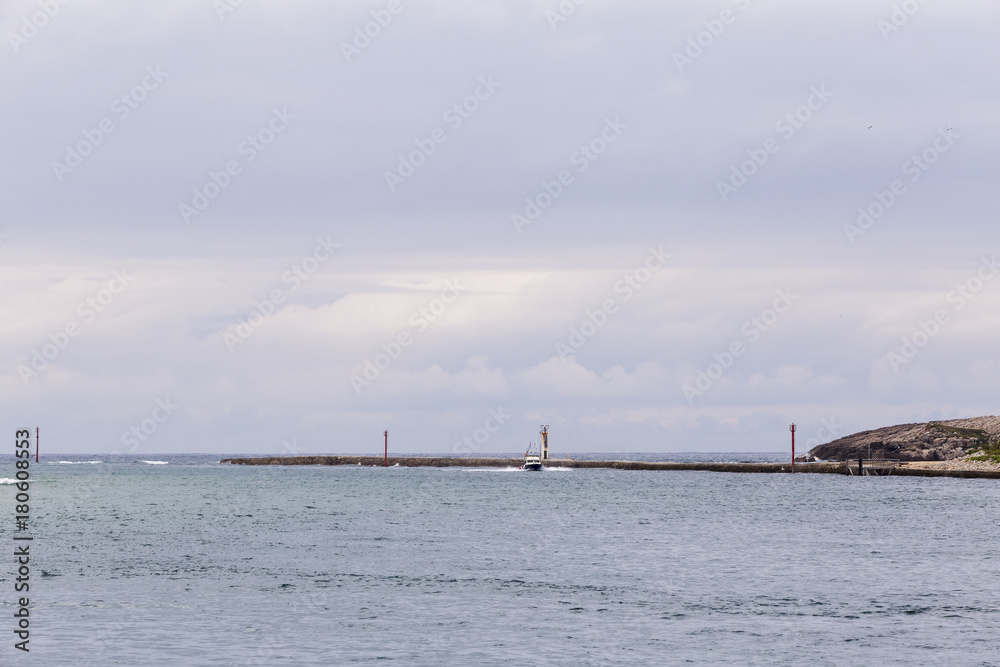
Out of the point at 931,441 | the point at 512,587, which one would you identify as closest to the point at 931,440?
the point at 931,441

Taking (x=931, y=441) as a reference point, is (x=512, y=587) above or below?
below

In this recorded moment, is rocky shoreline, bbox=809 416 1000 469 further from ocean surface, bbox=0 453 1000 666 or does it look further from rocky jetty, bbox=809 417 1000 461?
ocean surface, bbox=0 453 1000 666

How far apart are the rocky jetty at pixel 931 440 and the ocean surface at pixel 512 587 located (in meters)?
90.9

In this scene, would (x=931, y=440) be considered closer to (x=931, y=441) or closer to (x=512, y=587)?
(x=931, y=441)

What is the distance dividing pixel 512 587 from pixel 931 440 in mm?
151115

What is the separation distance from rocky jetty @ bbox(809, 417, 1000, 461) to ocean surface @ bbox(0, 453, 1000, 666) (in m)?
90.9

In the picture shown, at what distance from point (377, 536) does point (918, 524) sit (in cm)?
3383

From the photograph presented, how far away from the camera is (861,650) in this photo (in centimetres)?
2967

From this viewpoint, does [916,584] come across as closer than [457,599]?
No

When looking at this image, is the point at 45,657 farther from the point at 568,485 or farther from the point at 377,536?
the point at 568,485

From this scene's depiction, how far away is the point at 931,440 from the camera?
176m

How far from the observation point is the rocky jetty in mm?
166375

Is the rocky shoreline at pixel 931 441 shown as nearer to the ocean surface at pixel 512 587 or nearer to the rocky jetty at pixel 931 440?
the rocky jetty at pixel 931 440

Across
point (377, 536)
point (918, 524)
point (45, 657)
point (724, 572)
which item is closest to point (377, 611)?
point (45, 657)
